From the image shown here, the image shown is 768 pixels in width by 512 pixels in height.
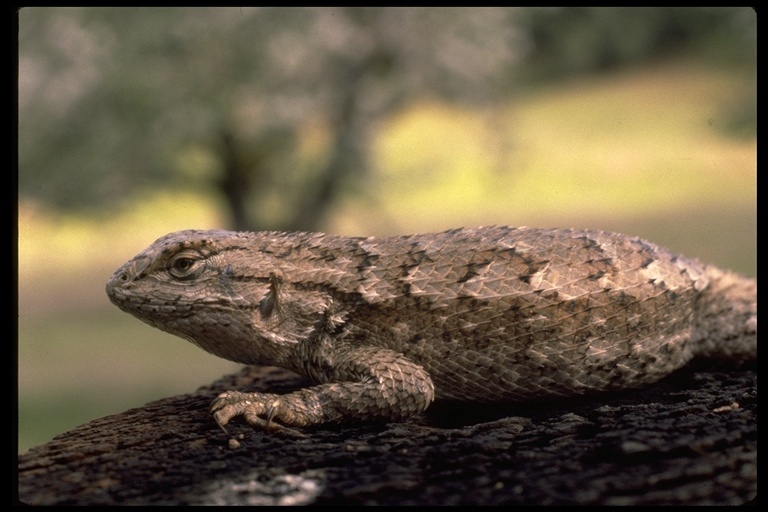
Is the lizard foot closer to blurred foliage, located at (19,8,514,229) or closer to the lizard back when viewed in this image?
the lizard back

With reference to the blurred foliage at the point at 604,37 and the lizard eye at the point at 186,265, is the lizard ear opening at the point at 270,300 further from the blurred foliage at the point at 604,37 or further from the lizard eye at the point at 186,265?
the blurred foliage at the point at 604,37

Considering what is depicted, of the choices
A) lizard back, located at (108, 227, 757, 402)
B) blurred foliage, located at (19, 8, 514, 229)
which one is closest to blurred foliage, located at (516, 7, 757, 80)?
blurred foliage, located at (19, 8, 514, 229)

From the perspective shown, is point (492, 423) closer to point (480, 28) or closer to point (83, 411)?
point (83, 411)

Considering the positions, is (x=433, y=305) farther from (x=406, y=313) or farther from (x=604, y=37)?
(x=604, y=37)

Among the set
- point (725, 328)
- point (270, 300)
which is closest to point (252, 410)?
point (270, 300)

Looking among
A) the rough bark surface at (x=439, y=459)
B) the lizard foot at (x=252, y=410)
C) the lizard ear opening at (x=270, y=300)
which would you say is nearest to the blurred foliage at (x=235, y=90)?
the lizard ear opening at (x=270, y=300)
